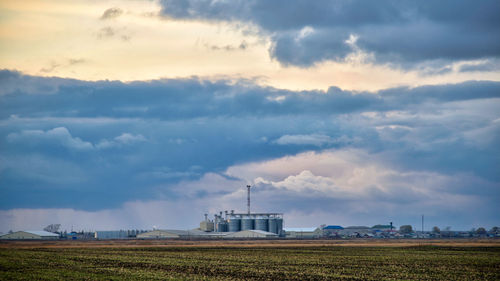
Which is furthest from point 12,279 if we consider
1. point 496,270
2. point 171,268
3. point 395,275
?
point 496,270

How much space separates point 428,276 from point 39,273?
3666cm

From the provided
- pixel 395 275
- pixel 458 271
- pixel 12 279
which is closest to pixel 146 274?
pixel 12 279

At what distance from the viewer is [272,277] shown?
171 ft

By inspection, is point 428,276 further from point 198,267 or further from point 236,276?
point 198,267

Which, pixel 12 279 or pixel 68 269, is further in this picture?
pixel 68 269

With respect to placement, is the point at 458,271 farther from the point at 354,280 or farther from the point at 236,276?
the point at 236,276

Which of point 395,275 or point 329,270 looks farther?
point 329,270

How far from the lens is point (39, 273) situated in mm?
56156

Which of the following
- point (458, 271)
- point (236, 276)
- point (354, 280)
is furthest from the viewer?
point (458, 271)

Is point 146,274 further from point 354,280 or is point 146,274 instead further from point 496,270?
point 496,270

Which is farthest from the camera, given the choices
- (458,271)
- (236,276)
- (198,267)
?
(198,267)

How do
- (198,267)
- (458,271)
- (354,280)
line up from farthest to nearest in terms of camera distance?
(198,267) < (458,271) < (354,280)

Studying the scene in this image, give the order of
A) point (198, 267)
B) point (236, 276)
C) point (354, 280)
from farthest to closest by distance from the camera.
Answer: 1. point (198, 267)
2. point (236, 276)
3. point (354, 280)

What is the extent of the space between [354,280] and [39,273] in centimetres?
2974
